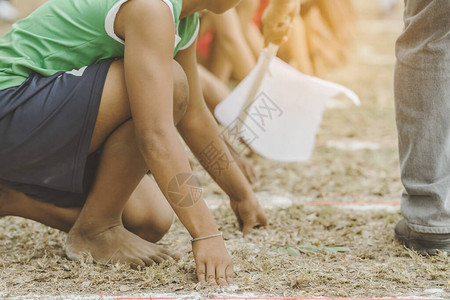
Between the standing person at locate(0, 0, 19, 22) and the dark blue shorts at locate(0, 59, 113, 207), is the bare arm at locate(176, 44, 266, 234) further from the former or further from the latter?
the standing person at locate(0, 0, 19, 22)

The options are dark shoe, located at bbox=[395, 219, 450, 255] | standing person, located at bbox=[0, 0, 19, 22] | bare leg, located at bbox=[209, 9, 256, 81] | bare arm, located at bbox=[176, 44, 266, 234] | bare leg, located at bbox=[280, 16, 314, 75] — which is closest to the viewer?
dark shoe, located at bbox=[395, 219, 450, 255]

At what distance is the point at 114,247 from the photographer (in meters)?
1.73

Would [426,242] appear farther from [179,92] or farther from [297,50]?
[297,50]

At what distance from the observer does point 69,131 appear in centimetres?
163

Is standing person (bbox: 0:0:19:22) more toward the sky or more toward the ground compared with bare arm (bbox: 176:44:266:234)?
more toward the sky

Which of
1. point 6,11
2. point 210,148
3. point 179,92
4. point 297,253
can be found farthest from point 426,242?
point 6,11

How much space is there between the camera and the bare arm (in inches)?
75.4

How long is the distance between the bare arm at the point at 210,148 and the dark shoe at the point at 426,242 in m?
0.47

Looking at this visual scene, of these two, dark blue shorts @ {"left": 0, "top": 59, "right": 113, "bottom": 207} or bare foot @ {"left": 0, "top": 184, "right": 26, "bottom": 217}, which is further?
bare foot @ {"left": 0, "top": 184, "right": 26, "bottom": 217}

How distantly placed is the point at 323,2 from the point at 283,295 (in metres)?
3.99

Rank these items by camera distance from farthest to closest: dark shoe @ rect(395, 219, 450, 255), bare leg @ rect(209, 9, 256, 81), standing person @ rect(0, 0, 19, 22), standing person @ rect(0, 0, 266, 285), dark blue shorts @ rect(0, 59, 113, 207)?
standing person @ rect(0, 0, 19, 22) → bare leg @ rect(209, 9, 256, 81) → dark shoe @ rect(395, 219, 450, 255) → dark blue shorts @ rect(0, 59, 113, 207) → standing person @ rect(0, 0, 266, 285)

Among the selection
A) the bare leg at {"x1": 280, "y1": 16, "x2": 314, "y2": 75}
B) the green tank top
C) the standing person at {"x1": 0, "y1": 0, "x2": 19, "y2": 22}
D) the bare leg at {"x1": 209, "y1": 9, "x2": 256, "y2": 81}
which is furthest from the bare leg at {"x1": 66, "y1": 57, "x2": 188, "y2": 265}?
the standing person at {"x1": 0, "y1": 0, "x2": 19, "y2": 22}

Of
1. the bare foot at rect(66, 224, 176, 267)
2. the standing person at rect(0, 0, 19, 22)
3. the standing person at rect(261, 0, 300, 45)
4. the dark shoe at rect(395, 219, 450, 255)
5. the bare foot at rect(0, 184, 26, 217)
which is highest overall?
the standing person at rect(0, 0, 19, 22)

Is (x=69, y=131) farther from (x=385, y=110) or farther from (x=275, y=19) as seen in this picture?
(x=385, y=110)
